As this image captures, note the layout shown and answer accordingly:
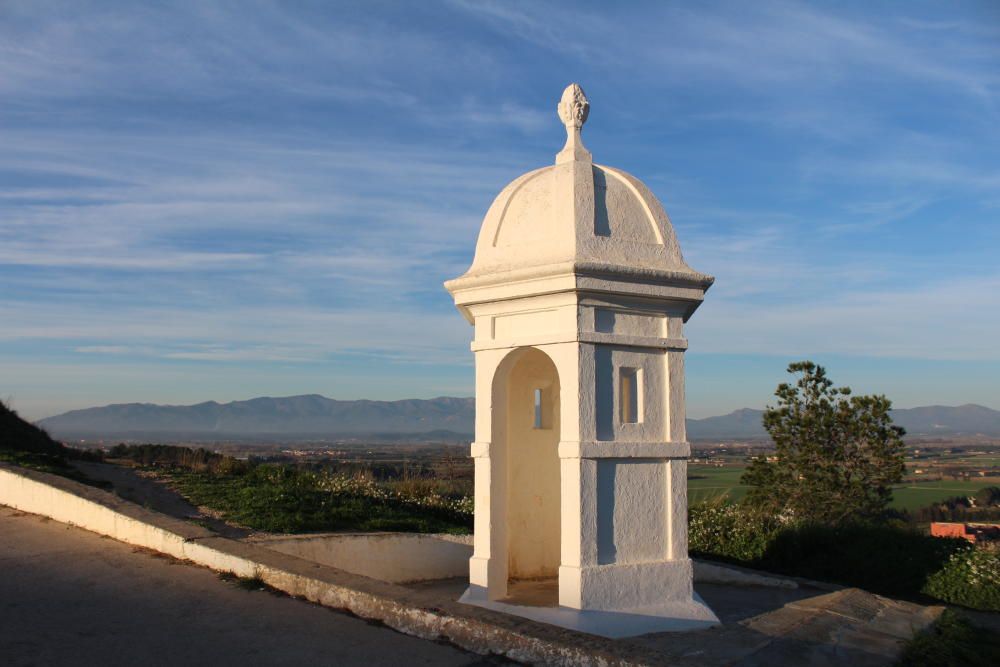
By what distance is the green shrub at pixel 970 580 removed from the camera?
30.1ft

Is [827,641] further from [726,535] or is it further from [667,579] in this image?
[726,535]

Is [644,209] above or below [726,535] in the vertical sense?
above

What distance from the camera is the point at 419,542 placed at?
9.63m

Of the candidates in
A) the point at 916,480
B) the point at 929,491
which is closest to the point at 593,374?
the point at 929,491

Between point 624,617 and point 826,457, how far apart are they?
11921 mm

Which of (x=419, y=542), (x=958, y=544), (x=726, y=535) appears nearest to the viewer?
(x=419, y=542)

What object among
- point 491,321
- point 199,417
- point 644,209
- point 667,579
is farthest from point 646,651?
point 199,417

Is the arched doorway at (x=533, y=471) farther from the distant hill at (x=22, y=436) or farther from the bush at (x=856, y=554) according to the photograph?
the distant hill at (x=22, y=436)

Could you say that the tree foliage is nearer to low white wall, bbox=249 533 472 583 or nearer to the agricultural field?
the agricultural field

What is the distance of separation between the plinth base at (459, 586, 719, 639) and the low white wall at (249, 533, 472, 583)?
2990 millimetres

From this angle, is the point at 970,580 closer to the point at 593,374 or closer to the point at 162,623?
the point at 593,374

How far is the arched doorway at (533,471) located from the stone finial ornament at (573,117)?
1.87m

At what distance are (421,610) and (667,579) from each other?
2.26m

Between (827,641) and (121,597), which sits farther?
(121,597)
